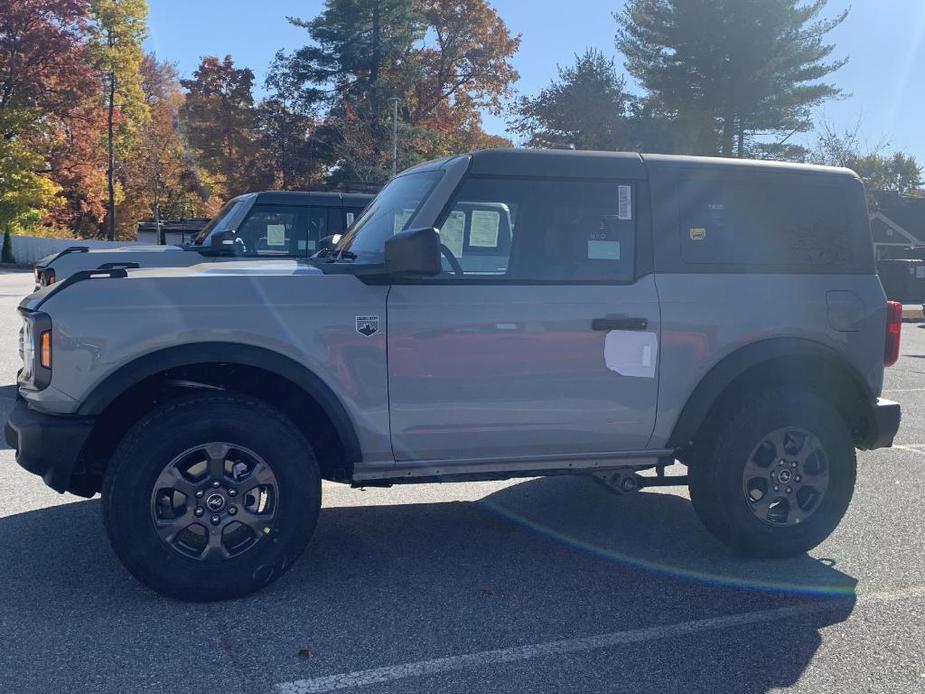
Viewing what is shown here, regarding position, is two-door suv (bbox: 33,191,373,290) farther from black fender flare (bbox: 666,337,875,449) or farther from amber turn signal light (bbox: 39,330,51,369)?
black fender flare (bbox: 666,337,875,449)

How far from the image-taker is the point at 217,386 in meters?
→ 4.37

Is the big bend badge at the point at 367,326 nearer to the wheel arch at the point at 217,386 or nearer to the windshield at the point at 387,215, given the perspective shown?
the wheel arch at the point at 217,386

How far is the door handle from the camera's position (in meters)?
4.45

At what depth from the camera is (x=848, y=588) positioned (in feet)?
14.8

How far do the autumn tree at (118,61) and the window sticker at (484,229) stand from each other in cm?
4408

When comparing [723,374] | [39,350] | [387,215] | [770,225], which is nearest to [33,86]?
[387,215]

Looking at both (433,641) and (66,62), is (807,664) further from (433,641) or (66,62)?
(66,62)

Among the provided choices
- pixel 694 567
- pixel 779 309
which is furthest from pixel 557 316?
pixel 694 567

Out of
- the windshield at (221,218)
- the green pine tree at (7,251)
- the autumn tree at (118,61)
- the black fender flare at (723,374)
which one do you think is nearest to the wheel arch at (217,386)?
the black fender flare at (723,374)

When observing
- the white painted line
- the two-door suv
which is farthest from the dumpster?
the white painted line

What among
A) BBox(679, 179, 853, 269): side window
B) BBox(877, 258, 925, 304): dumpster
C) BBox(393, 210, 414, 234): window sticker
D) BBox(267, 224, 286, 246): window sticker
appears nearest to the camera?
BBox(393, 210, 414, 234): window sticker

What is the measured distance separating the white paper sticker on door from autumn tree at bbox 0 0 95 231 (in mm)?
39917

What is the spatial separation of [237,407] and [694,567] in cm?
249

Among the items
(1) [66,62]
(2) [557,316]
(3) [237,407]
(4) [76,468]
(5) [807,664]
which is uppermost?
(1) [66,62]
